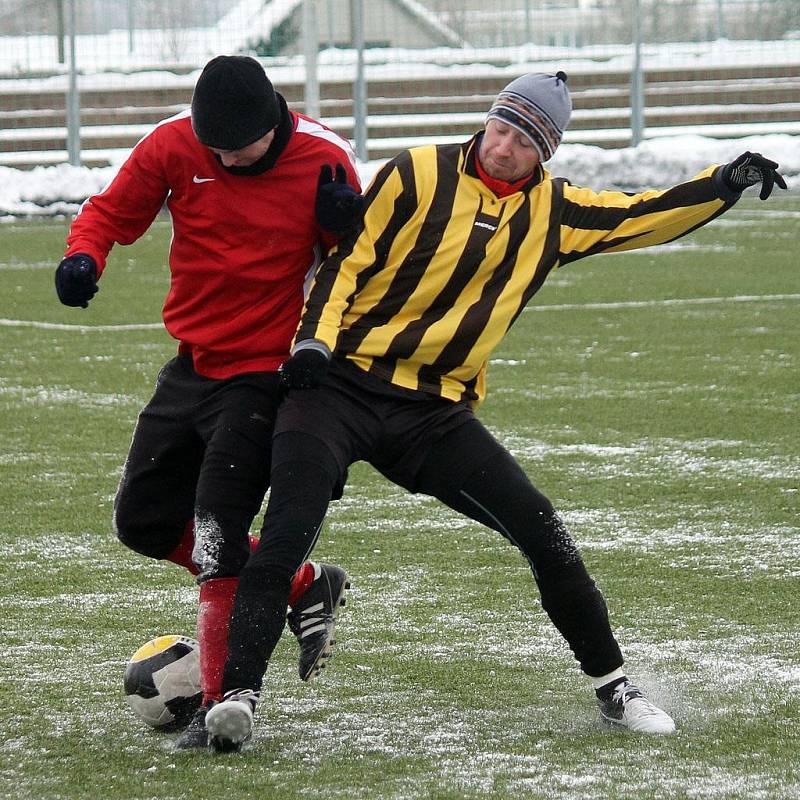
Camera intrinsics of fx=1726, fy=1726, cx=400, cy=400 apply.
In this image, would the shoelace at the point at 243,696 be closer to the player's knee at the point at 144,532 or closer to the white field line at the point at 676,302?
the player's knee at the point at 144,532

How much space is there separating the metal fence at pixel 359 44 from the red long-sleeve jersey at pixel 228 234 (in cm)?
1555

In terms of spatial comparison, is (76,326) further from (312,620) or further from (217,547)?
(217,547)

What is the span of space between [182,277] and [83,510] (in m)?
2.31

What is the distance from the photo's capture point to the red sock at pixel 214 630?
4.01 metres

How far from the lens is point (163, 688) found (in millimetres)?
4109

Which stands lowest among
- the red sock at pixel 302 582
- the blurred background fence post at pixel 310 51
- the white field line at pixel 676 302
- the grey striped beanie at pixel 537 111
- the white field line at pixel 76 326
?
the white field line at pixel 676 302

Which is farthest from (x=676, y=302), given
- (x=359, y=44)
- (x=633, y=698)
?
(x=359, y=44)

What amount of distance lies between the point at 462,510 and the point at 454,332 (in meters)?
0.43

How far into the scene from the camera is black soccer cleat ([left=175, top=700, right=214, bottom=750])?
3.93 metres

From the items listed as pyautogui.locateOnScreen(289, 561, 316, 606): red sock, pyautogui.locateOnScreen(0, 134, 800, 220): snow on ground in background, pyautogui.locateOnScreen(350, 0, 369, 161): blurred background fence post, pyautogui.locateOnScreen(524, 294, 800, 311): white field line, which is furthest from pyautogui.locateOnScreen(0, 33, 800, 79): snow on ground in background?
pyautogui.locateOnScreen(289, 561, 316, 606): red sock

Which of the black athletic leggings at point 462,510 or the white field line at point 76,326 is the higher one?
the black athletic leggings at point 462,510

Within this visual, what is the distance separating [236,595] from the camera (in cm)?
386

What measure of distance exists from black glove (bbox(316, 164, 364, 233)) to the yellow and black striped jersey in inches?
1.3

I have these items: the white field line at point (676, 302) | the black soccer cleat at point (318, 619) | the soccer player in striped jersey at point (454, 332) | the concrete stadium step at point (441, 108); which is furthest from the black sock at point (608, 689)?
the concrete stadium step at point (441, 108)
